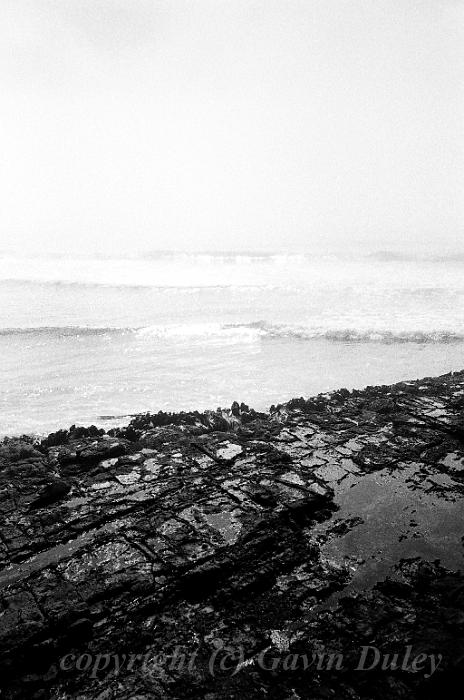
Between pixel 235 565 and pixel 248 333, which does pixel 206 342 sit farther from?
pixel 235 565

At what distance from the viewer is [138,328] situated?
54.3 feet

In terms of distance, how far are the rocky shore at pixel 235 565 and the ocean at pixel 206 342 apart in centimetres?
290

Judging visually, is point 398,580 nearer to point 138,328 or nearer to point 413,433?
point 413,433

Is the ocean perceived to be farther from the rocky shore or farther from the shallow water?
the shallow water

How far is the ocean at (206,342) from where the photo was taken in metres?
9.07

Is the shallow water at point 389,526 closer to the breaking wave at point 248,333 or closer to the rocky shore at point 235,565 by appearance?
the rocky shore at point 235,565

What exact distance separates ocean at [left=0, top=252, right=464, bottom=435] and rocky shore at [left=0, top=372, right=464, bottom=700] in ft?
9.51

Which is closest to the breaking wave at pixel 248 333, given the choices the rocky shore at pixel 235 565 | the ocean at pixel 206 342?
the ocean at pixel 206 342

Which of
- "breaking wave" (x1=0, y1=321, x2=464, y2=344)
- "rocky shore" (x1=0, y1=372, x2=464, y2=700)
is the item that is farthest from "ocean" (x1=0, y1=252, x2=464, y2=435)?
"rocky shore" (x1=0, y1=372, x2=464, y2=700)

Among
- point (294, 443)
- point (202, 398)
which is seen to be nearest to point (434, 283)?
point (202, 398)

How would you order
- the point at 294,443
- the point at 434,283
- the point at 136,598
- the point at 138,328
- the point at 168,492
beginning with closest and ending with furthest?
the point at 136,598, the point at 168,492, the point at 294,443, the point at 138,328, the point at 434,283

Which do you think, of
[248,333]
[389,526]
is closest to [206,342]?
[248,333]

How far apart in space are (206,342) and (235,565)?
10.6 meters

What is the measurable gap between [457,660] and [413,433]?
3426 mm
